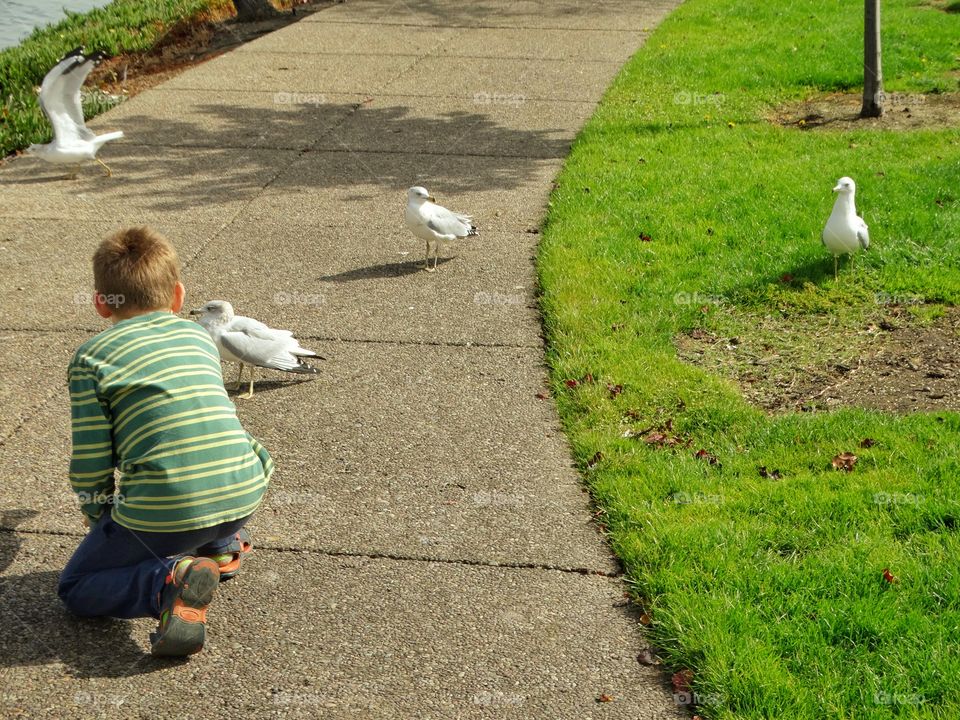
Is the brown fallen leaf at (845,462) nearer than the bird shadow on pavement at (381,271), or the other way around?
the brown fallen leaf at (845,462)

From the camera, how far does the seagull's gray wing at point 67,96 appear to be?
28.9 ft

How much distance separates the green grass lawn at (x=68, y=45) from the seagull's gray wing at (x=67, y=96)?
1.29 m

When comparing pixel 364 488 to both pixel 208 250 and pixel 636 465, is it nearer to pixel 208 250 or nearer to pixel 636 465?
pixel 636 465

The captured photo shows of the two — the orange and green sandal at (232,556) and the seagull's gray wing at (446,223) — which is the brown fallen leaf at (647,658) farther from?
the seagull's gray wing at (446,223)

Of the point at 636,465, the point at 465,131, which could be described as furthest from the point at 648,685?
the point at 465,131

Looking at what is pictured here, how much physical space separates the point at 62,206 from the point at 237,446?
17.9ft

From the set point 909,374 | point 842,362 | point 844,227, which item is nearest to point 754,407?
point 842,362

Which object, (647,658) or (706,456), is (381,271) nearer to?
(706,456)

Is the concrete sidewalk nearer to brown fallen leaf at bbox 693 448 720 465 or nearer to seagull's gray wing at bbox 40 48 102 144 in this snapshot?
seagull's gray wing at bbox 40 48 102 144

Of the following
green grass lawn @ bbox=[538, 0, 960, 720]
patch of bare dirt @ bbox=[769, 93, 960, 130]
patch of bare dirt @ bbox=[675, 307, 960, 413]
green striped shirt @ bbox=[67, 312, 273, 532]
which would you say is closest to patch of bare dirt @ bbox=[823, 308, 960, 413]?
patch of bare dirt @ bbox=[675, 307, 960, 413]

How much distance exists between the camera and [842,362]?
19.5ft

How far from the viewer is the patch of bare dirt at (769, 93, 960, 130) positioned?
10000 mm

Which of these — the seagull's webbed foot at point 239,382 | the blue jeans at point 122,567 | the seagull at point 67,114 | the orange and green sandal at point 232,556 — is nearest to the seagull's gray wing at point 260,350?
the seagull's webbed foot at point 239,382

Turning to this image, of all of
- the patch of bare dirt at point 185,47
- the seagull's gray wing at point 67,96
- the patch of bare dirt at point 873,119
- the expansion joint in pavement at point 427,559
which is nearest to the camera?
the expansion joint in pavement at point 427,559
